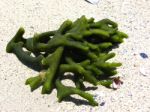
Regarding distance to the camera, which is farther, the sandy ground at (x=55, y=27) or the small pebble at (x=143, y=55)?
the small pebble at (x=143, y=55)

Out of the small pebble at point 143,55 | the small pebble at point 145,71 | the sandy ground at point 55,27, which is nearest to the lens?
the sandy ground at point 55,27

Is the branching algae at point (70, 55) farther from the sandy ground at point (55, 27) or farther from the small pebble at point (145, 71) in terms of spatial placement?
the small pebble at point (145, 71)

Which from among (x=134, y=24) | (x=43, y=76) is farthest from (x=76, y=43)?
Answer: (x=134, y=24)

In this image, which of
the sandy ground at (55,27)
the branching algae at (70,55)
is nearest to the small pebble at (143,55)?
the sandy ground at (55,27)

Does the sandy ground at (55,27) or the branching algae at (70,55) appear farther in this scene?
the branching algae at (70,55)

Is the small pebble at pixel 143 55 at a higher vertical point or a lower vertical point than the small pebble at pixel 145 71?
higher

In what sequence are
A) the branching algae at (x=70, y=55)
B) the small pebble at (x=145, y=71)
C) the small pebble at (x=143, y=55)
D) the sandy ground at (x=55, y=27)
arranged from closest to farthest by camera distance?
1. the sandy ground at (x=55, y=27)
2. the branching algae at (x=70, y=55)
3. the small pebble at (x=145, y=71)
4. the small pebble at (x=143, y=55)

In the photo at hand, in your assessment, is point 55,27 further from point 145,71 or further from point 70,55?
point 145,71

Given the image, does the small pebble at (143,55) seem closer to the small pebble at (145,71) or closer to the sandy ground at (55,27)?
the sandy ground at (55,27)
